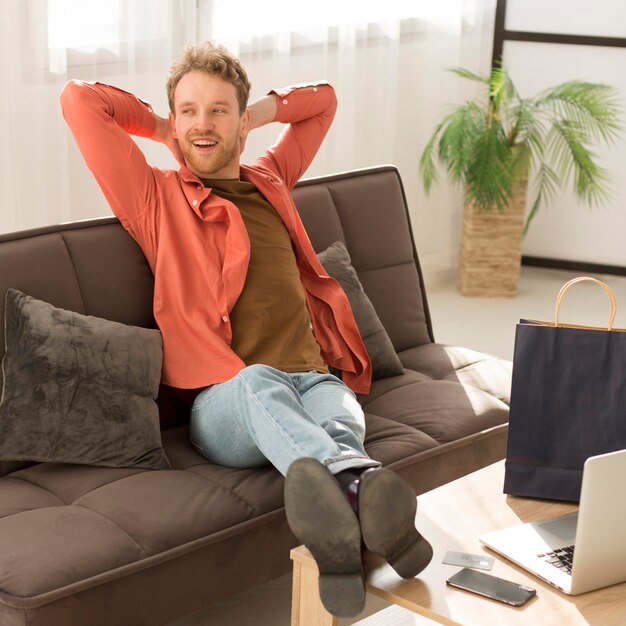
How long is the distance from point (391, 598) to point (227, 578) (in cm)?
51

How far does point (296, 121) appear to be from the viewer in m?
2.97

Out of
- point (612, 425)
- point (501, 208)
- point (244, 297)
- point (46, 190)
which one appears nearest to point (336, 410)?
point (244, 297)

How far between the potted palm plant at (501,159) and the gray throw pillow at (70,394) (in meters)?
3.03

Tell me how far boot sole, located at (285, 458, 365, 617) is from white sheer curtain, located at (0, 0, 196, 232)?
1.90 metres

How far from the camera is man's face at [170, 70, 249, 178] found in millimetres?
2551

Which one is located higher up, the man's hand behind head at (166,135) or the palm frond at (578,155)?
the man's hand behind head at (166,135)

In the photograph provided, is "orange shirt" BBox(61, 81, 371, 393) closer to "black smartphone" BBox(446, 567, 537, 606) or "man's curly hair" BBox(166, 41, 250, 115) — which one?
"man's curly hair" BBox(166, 41, 250, 115)

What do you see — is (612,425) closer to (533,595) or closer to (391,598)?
(533,595)

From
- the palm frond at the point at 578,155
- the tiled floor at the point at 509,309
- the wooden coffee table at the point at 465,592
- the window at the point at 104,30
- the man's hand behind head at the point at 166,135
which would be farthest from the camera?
the palm frond at the point at 578,155

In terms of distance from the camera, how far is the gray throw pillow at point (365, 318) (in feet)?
9.46

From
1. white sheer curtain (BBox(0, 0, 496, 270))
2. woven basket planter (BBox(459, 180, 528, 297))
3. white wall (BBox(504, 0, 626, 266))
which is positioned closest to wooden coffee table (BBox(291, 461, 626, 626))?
white sheer curtain (BBox(0, 0, 496, 270))

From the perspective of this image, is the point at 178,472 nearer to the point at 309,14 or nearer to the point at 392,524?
the point at 392,524

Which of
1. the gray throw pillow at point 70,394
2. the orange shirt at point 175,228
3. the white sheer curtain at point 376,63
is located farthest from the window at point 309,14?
the gray throw pillow at point 70,394

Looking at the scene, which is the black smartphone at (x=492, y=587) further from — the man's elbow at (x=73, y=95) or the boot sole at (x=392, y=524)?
the man's elbow at (x=73, y=95)
